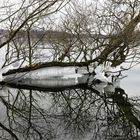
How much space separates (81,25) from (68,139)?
7.77 metres

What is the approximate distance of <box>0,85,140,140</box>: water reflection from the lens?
254 inches

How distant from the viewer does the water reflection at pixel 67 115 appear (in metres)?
6.45

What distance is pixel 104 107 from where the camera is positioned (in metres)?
8.76

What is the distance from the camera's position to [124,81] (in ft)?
45.4

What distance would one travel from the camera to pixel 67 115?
7.93 metres

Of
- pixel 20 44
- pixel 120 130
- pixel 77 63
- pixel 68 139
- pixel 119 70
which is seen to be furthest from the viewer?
pixel 119 70

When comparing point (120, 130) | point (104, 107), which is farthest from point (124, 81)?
point (120, 130)

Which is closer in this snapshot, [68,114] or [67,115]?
[67,115]

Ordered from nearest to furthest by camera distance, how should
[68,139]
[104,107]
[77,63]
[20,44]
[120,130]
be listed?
[68,139] < [120,130] < [104,107] < [20,44] < [77,63]

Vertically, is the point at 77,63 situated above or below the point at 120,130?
above

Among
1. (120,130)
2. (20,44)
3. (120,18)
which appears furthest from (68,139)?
(120,18)

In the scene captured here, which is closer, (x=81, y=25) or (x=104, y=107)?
(x=104, y=107)

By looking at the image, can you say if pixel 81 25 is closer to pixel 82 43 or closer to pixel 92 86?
pixel 82 43

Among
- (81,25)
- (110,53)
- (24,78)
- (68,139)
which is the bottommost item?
(68,139)
